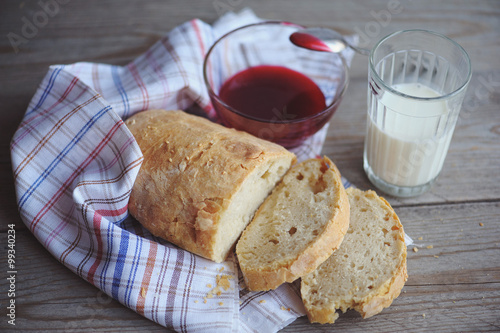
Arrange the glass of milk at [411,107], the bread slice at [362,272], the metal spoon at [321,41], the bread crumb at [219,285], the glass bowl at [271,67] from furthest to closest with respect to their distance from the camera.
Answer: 1. the metal spoon at [321,41]
2. the glass bowl at [271,67]
3. the glass of milk at [411,107]
4. the bread crumb at [219,285]
5. the bread slice at [362,272]

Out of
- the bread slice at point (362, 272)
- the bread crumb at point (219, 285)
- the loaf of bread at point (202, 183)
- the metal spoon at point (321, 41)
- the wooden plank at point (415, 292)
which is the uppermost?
the metal spoon at point (321, 41)

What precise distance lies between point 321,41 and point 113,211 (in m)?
1.64

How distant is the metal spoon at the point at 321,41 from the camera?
3.19m

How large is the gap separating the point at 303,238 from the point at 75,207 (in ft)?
3.81

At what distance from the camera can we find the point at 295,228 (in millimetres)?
2527

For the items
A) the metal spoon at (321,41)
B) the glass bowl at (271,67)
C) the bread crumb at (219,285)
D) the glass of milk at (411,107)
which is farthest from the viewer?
the metal spoon at (321,41)

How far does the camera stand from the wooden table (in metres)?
2.46

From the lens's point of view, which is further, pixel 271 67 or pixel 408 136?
pixel 271 67

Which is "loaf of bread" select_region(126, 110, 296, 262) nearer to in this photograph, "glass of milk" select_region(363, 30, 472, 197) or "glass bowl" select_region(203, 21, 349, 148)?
"glass bowl" select_region(203, 21, 349, 148)

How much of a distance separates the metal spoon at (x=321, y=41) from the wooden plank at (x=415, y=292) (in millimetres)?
1157

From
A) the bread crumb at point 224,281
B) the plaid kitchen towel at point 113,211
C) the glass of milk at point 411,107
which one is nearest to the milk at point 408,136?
the glass of milk at point 411,107

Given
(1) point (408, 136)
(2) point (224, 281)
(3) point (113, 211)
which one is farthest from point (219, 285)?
(1) point (408, 136)

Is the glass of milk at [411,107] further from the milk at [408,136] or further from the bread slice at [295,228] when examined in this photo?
the bread slice at [295,228]

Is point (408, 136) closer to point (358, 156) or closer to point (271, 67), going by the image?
point (358, 156)
